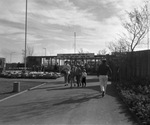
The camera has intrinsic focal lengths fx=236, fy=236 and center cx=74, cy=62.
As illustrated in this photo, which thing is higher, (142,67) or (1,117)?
(142,67)

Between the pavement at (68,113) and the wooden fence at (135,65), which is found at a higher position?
the wooden fence at (135,65)

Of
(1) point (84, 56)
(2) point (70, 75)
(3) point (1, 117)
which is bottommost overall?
(3) point (1, 117)

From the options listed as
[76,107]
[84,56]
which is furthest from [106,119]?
[84,56]

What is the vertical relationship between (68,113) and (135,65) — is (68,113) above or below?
below

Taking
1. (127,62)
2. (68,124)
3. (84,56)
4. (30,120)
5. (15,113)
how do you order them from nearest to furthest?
1. (68,124)
2. (30,120)
3. (15,113)
4. (127,62)
5. (84,56)

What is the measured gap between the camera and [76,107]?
329 inches

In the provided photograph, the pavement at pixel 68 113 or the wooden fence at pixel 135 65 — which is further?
the wooden fence at pixel 135 65

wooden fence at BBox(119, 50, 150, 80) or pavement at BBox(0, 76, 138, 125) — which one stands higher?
wooden fence at BBox(119, 50, 150, 80)

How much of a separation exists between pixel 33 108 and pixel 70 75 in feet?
25.5

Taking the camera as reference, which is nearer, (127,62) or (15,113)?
(15,113)

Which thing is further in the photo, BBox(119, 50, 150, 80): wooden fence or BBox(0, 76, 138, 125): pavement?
BBox(119, 50, 150, 80): wooden fence

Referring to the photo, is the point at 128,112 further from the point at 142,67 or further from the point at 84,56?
Result: the point at 84,56

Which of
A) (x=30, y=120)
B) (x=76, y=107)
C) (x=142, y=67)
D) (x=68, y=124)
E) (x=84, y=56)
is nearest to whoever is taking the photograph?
(x=68, y=124)

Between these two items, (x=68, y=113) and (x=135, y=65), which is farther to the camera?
(x=135, y=65)
